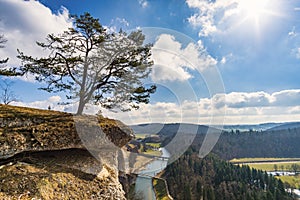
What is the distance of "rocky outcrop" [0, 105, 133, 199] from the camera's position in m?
5.73

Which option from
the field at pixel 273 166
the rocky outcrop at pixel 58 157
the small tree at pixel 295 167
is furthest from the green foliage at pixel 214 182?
the small tree at pixel 295 167

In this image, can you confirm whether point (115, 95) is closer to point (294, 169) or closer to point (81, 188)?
point (81, 188)

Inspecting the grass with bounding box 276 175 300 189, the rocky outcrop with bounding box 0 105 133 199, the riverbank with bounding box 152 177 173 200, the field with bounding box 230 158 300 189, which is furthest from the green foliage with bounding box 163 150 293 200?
the rocky outcrop with bounding box 0 105 133 199

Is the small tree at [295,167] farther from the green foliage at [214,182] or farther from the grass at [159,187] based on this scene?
the grass at [159,187]

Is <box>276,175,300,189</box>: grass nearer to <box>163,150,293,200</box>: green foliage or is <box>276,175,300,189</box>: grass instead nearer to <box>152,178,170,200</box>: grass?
<box>163,150,293,200</box>: green foliage

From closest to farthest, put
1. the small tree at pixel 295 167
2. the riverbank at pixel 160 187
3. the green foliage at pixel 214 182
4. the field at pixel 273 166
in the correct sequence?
1. the riverbank at pixel 160 187
2. the green foliage at pixel 214 182
3. the field at pixel 273 166
4. the small tree at pixel 295 167

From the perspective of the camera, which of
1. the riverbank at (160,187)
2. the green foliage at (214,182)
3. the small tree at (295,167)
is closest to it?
the riverbank at (160,187)

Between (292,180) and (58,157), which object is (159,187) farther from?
(292,180)

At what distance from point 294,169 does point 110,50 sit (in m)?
164

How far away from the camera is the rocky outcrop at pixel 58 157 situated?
573cm

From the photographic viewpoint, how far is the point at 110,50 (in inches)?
418

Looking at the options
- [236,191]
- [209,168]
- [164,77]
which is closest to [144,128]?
[164,77]

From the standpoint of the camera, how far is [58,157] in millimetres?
7984

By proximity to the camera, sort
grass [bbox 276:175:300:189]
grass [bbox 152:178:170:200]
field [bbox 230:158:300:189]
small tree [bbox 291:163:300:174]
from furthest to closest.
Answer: small tree [bbox 291:163:300:174]
field [bbox 230:158:300:189]
grass [bbox 276:175:300:189]
grass [bbox 152:178:170:200]
